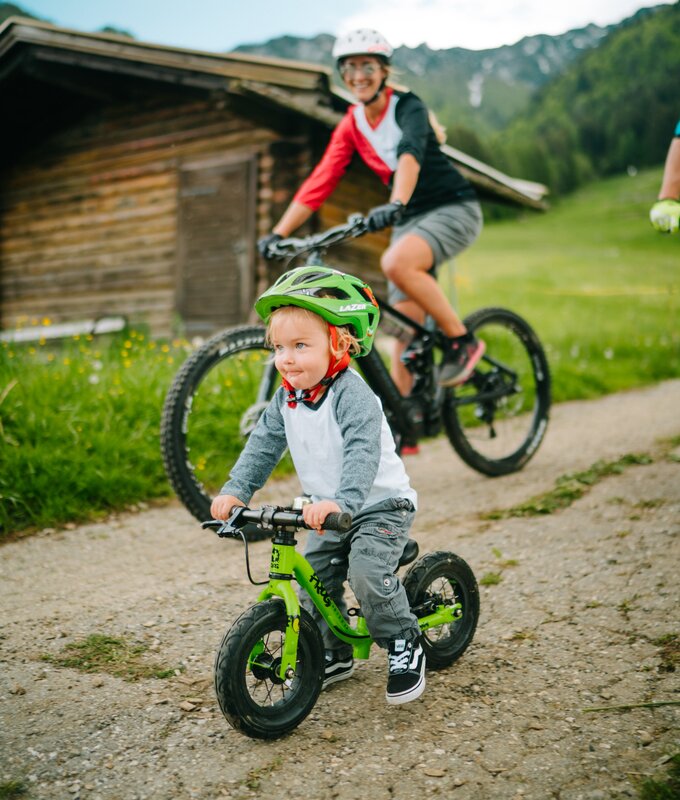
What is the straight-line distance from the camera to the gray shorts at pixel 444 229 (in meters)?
4.11

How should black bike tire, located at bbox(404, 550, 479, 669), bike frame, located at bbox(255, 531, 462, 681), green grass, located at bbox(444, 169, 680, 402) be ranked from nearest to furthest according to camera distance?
bike frame, located at bbox(255, 531, 462, 681) → black bike tire, located at bbox(404, 550, 479, 669) → green grass, located at bbox(444, 169, 680, 402)

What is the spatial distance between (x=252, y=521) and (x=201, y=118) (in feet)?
31.8

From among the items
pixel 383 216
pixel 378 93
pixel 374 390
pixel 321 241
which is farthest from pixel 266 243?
pixel 378 93

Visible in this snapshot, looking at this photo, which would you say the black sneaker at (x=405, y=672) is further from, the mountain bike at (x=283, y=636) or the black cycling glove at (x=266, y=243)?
the black cycling glove at (x=266, y=243)

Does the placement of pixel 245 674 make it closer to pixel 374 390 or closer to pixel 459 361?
pixel 374 390

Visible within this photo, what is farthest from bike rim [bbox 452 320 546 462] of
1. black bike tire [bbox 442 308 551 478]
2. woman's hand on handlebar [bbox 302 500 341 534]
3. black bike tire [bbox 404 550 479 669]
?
woman's hand on handlebar [bbox 302 500 341 534]

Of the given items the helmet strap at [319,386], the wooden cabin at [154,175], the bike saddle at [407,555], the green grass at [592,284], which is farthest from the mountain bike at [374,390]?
the wooden cabin at [154,175]

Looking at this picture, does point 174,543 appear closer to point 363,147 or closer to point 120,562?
point 120,562

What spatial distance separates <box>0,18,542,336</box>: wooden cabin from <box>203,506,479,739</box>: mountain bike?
646 cm

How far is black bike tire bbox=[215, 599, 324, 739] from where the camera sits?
6.35ft

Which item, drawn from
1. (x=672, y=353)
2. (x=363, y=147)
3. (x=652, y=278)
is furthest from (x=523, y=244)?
(x=363, y=147)

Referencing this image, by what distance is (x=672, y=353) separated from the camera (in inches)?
406

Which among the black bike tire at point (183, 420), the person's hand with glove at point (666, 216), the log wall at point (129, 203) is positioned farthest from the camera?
the log wall at point (129, 203)

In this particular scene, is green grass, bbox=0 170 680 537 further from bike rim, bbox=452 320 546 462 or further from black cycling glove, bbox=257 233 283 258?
bike rim, bbox=452 320 546 462
